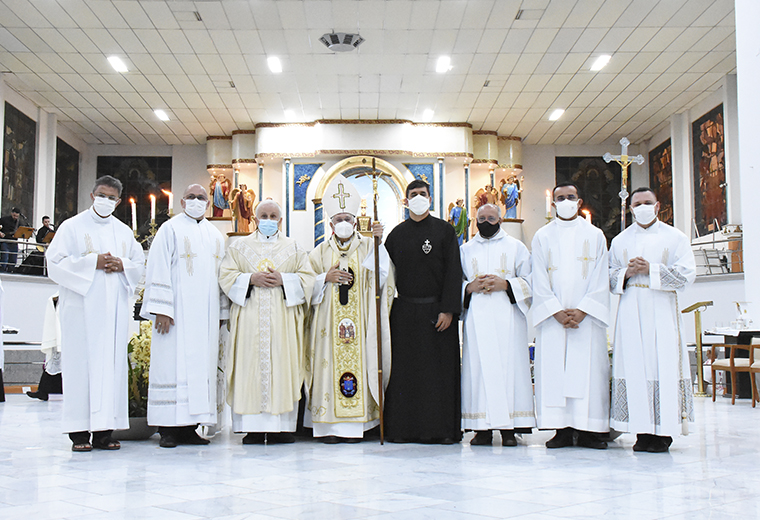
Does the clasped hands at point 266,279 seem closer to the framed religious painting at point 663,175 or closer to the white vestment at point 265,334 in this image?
the white vestment at point 265,334

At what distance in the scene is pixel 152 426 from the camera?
206 inches

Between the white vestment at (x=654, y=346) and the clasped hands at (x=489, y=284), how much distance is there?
0.78m

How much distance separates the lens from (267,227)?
5.30m

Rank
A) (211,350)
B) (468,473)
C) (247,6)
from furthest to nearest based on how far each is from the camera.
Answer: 1. (247,6)
2. (211,350)
3. (468,473)

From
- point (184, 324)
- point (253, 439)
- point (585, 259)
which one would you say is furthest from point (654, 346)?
point (184, 324)

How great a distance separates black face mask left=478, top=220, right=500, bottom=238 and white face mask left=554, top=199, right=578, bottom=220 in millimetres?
471

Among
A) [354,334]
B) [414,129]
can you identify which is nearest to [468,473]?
[354,334]

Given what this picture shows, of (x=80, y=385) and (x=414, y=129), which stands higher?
(x=414, y=129)

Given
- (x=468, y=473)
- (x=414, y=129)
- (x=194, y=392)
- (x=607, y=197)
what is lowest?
(x=468, y=473)

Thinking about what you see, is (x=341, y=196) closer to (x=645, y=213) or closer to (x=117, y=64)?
(x=645, y=213)

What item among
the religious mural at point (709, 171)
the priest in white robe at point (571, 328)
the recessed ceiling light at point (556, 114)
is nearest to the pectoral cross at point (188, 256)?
the priest in white robe at point (571, 328)

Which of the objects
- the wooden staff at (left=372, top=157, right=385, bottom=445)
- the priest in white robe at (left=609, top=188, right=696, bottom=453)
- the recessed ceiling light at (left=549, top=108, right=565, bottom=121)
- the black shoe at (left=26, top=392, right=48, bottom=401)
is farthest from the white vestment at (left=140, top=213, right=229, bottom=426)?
the recessed ceiling light at (left=549, top=108, right=565, bottom=121)

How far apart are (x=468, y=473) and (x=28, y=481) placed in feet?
7.45

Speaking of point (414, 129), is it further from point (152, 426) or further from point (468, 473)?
point (468, 473)
